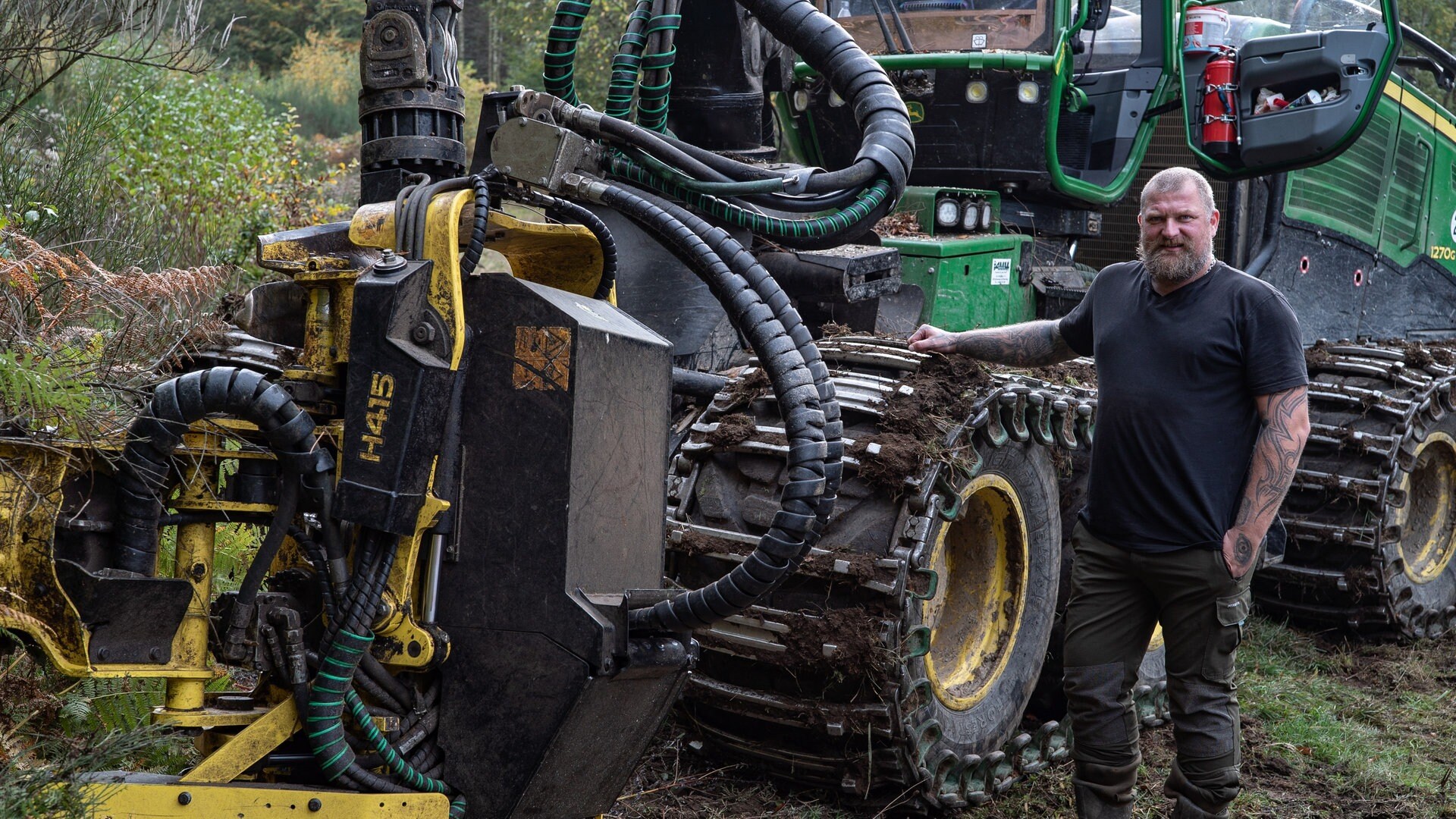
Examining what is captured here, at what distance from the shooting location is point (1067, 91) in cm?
571

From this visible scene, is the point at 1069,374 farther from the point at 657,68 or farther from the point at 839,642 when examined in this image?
the point at 657,68

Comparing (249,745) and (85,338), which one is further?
(85,338)

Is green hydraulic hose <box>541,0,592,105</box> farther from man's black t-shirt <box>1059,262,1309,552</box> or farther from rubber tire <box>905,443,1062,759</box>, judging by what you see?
man's black t-shirt <box>1059,262,1309,552</box>

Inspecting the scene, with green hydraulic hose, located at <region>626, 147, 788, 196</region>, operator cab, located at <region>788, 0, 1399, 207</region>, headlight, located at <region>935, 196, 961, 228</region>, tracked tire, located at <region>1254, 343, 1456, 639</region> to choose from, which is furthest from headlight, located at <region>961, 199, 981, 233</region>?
green hydraulic hose, located at <region>626, 147, 788, 196</region>

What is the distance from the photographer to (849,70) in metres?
3.27

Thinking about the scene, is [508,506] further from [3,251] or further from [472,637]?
[3,251]

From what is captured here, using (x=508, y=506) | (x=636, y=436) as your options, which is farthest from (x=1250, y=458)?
(x=508, y=506)

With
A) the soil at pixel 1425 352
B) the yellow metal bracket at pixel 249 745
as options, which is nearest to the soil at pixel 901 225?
the soil at pixel 1425 352

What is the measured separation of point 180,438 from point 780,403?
3.87 ft

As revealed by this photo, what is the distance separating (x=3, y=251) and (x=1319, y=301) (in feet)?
20.9

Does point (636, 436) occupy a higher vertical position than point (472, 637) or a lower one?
higher

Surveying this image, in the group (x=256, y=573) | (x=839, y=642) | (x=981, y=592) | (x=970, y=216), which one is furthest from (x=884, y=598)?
(x=970, y=216)

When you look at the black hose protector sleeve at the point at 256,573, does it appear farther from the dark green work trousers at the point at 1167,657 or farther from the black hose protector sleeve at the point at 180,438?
the dark green work trousers at the point at 1167,657

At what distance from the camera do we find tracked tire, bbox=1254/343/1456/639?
6.21 m
